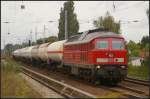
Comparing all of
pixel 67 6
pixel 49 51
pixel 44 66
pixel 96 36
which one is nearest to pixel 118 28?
pixel 67 6

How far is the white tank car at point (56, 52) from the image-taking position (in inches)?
1474

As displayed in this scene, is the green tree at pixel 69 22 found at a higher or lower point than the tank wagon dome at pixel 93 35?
higher

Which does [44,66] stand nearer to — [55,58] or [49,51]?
[49,51]

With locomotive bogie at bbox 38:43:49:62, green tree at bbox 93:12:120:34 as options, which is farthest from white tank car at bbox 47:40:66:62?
green tree at bbox 93:12:120:34

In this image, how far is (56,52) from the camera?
1549 inches

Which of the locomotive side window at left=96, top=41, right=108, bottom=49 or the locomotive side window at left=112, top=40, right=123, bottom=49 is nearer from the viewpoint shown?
the locomotive side window at left=96, top=41, right=108, bottom=49

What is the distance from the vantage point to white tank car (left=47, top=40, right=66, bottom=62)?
1474 inches

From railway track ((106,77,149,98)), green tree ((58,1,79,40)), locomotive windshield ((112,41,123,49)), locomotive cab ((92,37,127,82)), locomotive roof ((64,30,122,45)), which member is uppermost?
green tree ((58,1,79,40))

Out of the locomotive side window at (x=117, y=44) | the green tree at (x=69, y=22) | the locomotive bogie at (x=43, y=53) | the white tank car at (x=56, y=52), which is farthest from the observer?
the green tree at (x=69, y=22)

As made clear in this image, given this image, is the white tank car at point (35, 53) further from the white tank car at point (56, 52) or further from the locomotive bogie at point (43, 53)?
the white tank car at point (56, 52)

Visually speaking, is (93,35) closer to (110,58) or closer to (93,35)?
(93,35)

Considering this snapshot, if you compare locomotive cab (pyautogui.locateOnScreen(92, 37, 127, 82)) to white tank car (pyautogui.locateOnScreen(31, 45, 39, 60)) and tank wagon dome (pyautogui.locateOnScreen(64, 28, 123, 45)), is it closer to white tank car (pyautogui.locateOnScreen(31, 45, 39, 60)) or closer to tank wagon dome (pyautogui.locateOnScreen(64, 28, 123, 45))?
tank wagon dome (pyautogui.locateOnScreen(64, 28, 123, 45))

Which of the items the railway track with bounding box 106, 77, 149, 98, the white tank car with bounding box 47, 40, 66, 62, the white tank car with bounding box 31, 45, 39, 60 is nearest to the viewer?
the railway track with bounding box 106, 77, 149, 98

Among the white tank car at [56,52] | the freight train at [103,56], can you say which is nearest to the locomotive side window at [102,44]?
the freight train at [103,56]
